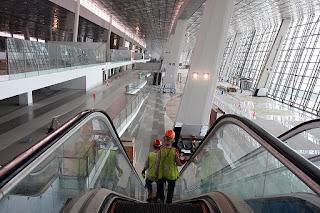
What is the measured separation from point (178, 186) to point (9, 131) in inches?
326

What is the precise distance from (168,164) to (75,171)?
201 centimetres

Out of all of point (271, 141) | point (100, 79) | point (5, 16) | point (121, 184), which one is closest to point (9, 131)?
point (121, 184)

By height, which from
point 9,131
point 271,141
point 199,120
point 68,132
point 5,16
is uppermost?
point 5,16

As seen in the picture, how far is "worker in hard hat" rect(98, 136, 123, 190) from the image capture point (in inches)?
167

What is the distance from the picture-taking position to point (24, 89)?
37.8ft

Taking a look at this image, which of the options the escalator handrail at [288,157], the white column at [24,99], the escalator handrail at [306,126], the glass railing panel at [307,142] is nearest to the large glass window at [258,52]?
the glass railing panel at [307,142]

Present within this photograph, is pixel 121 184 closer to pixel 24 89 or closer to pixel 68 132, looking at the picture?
pixel 68 132

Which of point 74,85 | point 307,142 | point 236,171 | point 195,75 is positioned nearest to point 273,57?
point 307,142

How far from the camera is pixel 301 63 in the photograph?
90.9ft

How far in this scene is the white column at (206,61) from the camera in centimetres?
1080

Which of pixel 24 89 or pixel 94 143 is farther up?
pixel 94 143

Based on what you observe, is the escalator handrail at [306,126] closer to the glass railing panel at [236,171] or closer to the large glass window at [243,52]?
the glass railing panel at [236,171]

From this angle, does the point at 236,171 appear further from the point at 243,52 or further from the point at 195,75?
the point at 243,52

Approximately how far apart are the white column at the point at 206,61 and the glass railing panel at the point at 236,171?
19.1ft
